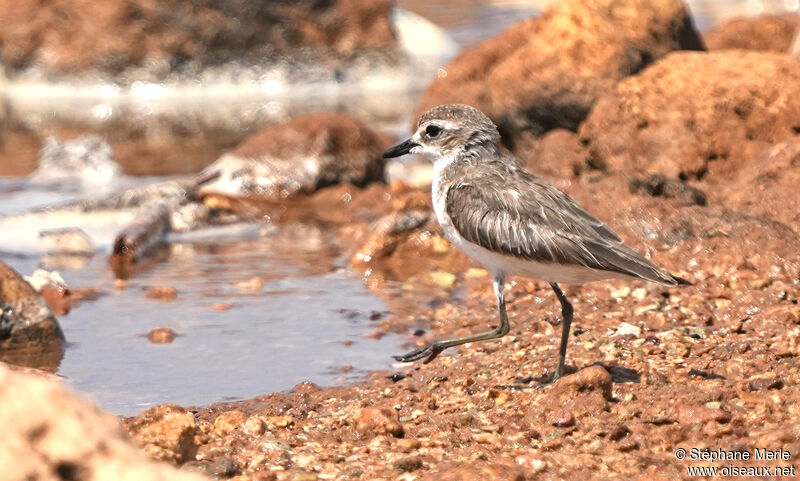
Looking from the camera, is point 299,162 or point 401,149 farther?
point 299,162

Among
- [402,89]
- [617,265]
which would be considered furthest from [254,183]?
[402,89]

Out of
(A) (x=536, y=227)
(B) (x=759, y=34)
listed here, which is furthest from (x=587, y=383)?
(B) (x=759, y=34)

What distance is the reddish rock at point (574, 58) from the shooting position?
1130 centimetres

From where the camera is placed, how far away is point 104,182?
13.6 m

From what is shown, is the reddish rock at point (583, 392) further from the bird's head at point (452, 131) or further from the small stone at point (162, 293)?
the small stone at point (162, 293)

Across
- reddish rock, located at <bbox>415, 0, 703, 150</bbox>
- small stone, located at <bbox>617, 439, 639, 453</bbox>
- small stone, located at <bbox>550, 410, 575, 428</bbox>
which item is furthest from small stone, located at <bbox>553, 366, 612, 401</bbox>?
reddish rock, located at <bbox>415, 0, 703, 150</bbox>

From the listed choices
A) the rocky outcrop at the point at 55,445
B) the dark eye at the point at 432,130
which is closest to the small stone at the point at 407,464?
the rocky outcrop at the point at 55,445

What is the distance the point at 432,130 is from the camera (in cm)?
671

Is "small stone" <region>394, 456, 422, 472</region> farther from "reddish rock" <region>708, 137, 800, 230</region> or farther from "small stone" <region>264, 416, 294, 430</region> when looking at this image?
"reddish rock" <region>708, 137, 800, 230</region>

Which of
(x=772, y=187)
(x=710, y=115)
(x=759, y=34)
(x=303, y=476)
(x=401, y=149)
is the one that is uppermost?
(x=401, y=149)

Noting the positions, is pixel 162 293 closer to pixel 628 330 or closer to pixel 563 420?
pixel 628 330

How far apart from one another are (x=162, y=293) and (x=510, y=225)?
3596mm

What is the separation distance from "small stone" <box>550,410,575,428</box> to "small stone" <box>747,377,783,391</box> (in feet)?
2.97

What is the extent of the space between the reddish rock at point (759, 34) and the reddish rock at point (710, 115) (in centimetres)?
330
